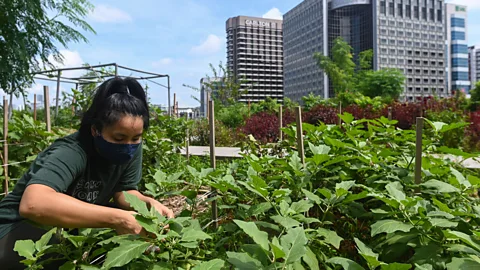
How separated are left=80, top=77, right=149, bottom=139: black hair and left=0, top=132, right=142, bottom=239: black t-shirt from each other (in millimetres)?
96

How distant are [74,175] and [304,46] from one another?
3167 inches

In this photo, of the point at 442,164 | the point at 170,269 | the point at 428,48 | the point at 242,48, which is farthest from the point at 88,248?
the point at 428,48

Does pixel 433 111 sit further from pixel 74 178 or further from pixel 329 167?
pixel 74 178

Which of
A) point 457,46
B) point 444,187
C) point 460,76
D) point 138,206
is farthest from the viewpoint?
point 457,46

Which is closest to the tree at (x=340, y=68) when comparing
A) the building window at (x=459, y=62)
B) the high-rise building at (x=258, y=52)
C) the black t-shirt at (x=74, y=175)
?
the high-rise building at (x=258, y=52)

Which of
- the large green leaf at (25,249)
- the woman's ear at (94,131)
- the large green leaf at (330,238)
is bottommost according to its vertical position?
the large green leaf at (330,238)

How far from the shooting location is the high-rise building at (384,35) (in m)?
70.2

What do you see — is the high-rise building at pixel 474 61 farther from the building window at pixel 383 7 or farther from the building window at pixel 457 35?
the building window at pixel 383 7

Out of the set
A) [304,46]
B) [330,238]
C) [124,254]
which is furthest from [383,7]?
[124,254]

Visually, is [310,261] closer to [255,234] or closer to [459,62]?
[255,234]

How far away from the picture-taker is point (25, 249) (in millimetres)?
1035

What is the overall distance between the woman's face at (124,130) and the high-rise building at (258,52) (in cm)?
2884

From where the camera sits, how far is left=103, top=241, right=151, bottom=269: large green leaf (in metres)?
0.87

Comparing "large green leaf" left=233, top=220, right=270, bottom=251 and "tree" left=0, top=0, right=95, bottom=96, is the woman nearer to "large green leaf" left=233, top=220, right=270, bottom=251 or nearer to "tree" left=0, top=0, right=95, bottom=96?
"large green leaf" left=233, top=220, right=270, bottom=251
